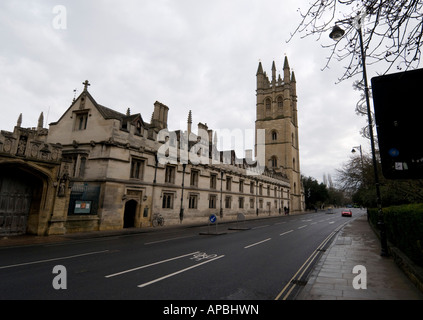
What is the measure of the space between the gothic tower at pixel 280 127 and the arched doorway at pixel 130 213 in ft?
155

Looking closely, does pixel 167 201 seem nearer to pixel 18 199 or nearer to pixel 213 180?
pixel 213 180

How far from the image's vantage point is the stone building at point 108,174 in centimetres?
1445

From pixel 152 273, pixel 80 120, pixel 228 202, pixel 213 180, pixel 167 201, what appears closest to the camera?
pixel 152 273

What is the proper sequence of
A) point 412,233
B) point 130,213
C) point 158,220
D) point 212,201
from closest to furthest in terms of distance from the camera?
point 412,233 < point 130,213 < point 158,220 < point 212,201

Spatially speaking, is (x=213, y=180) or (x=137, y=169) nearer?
(x=137, y=169)

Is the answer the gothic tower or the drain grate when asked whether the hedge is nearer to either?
the drain grate

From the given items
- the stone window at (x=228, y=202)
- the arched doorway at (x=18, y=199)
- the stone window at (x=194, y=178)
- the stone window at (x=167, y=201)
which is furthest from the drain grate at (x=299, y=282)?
the stone window at (x=228, y=202)

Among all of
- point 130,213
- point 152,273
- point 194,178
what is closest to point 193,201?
point 194,178

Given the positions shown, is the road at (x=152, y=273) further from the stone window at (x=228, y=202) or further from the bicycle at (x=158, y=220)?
the stone window at (x=228, y=202)

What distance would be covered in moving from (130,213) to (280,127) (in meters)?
53.7

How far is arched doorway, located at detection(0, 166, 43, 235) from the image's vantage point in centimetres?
1390

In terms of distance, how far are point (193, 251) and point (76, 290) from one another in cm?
574

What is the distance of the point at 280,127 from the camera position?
64.8 m
